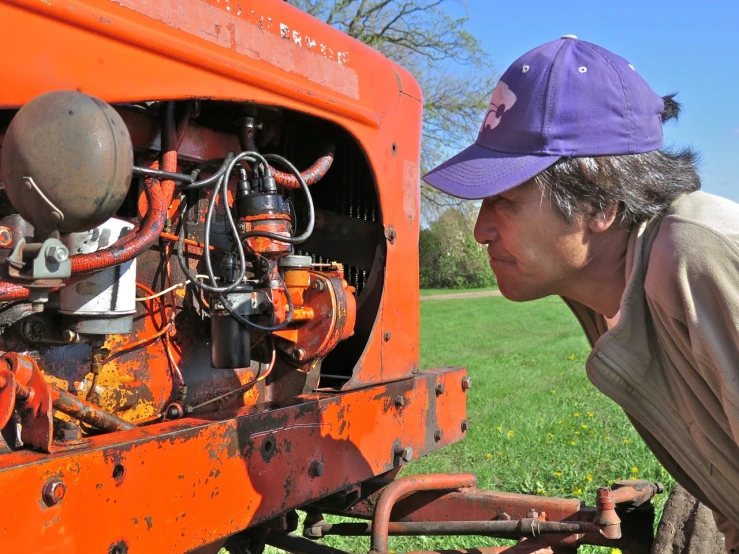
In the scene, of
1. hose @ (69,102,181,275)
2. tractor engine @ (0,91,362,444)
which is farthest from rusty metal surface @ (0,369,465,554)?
hose @ (69,102,181,275)

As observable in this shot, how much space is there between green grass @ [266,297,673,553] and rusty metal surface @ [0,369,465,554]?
1578 millimetres

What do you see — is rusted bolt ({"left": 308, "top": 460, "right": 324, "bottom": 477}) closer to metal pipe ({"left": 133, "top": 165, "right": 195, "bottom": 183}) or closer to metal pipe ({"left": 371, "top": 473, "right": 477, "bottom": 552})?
metal pipe ({"left": 371, "top": 473, "right": 477, "bottom": 552})

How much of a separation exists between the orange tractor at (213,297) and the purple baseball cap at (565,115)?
25.2 inches

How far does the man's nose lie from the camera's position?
6.29ft

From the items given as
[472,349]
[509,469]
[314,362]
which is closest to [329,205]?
[314,362]

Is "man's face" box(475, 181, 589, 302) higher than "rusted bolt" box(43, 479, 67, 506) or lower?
higher

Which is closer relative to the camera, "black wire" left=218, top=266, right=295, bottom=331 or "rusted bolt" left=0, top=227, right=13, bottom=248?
"rusted bolt" left=0, top=227, right=13, bottom=248

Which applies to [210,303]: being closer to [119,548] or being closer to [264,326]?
[264,326]

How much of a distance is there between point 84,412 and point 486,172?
3.49ft

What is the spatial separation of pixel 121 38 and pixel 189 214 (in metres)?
0.66

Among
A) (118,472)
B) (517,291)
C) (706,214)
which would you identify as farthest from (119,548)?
(706,214)

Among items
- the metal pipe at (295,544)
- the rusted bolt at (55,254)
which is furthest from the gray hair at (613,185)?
the metal pipe at (295,544)

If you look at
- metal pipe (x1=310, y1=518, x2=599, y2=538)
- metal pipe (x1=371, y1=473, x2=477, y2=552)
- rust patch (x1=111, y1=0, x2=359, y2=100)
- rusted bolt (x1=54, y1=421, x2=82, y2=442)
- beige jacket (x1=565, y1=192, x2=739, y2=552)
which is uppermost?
rust patch (x1=111, y1=0, x2=359, y2=100)

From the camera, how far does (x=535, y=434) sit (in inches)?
223
